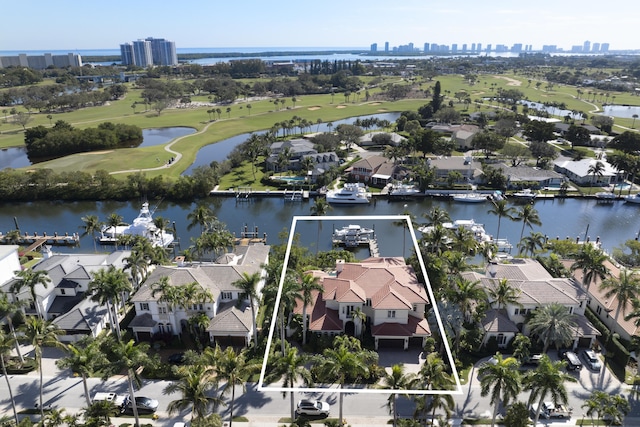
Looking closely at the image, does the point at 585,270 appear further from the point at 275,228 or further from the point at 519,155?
the point at 519,155

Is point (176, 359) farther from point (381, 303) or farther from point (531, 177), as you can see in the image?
point (531, 177)

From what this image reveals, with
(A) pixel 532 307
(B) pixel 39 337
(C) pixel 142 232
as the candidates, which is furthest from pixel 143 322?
(A) pixel 532 307

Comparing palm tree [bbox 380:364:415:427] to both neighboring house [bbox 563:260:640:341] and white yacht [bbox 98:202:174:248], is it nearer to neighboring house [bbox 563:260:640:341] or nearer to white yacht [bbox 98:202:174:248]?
neighboring house [bbox 563:260:640:341]

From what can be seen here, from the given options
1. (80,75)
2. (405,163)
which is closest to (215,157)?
(405,163)

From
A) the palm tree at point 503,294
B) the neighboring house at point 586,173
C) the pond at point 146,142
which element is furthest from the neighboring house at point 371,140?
the palm tree at point 503,294

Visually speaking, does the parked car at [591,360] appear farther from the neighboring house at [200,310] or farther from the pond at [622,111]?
the pond at [622,111]
